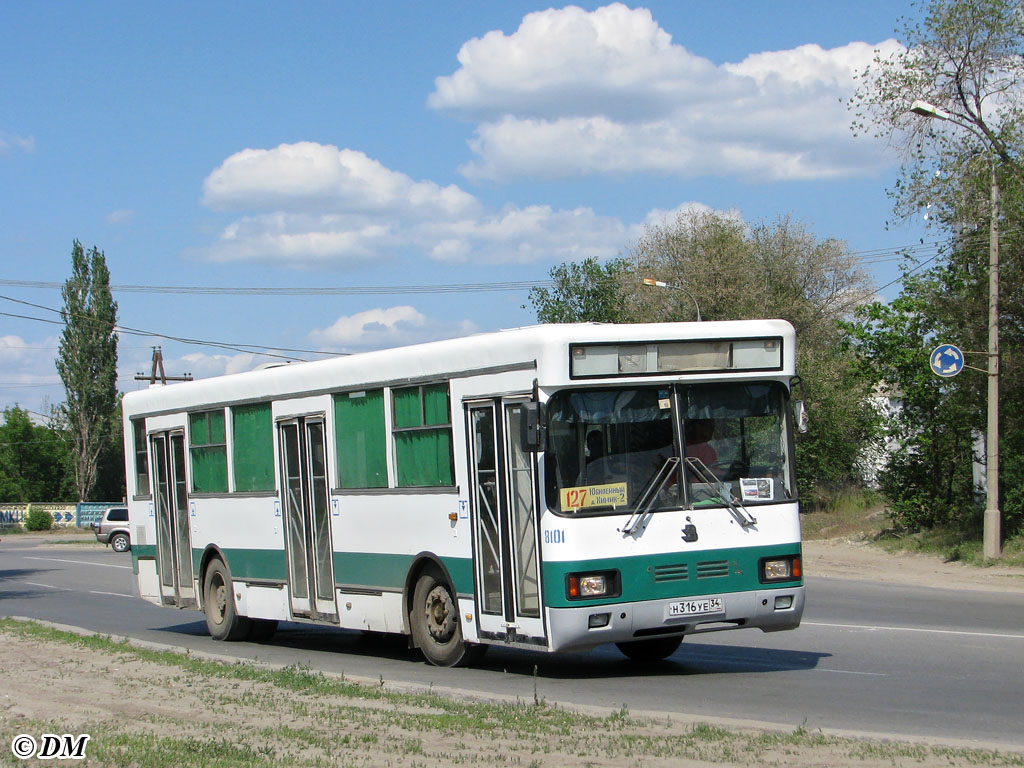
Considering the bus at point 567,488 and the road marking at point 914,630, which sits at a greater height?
the bus at point 567,488

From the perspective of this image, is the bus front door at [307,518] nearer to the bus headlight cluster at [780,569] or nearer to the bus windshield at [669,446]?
the bus windshield at [669,446]

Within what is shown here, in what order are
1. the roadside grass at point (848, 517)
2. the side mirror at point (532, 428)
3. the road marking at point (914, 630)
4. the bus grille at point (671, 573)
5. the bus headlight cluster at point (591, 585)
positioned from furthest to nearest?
the roadside grass at point (848, 517), the road marking at point (914, 630), the bus grille at point (671, 573), the bus headlight cluster at point (591, 585), the side mirror at point (532, 428)

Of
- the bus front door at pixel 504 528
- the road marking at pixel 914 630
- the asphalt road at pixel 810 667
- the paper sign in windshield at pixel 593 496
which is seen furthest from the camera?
the road marking at pixel 914 630

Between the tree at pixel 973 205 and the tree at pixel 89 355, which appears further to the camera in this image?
the tree at pixel 89 355

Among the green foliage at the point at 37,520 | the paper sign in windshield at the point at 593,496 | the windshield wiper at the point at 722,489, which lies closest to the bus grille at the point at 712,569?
the windshield wiper at the point at 722,489

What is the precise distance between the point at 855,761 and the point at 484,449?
201 inches

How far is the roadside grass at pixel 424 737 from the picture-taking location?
6941 mm

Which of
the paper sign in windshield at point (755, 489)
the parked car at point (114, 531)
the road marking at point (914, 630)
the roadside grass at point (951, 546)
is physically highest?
the paper sign in windshield at point (755, 489)

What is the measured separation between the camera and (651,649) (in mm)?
12219

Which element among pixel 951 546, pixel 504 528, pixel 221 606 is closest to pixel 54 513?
pixel 951 546

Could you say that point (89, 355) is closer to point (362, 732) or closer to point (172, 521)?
point (172, 521)

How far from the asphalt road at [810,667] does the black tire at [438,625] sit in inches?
6.2

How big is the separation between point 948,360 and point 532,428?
15.9 meters

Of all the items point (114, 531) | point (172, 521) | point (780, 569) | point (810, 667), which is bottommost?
point (114, 531)
